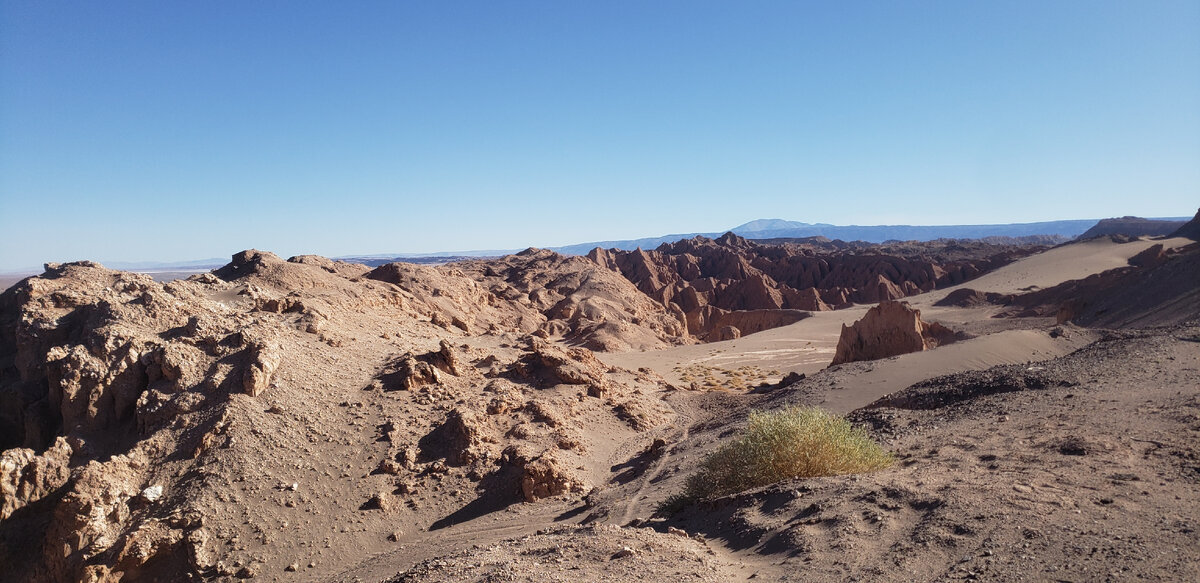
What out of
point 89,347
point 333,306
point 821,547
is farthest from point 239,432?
point 821,547

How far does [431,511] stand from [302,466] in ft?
7.73

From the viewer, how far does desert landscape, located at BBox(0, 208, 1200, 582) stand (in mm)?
6207

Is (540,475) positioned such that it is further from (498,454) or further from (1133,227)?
(1133,227)

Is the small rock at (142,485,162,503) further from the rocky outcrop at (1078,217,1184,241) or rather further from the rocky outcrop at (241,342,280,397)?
the rocky outcrop at (1078,217,1184,241)

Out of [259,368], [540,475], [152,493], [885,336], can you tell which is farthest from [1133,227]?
[152,493]

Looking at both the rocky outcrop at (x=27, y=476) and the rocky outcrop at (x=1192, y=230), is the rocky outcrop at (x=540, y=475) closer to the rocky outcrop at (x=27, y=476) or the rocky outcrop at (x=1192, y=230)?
the rocky outcrop at (x=27, y=476)

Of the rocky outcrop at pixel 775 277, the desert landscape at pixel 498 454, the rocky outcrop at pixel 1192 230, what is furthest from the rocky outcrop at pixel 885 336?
the rocky outcrop at pixel 1192 230

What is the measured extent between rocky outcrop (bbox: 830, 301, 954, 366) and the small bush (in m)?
13.7

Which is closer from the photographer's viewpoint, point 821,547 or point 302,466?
point 821,547

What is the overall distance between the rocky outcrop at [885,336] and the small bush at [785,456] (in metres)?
13.7

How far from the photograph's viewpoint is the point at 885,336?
22.4 metres

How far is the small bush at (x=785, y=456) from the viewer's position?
28.2 ft

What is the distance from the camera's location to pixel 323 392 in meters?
12.8

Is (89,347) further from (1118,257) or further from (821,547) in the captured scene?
(1118,257)
